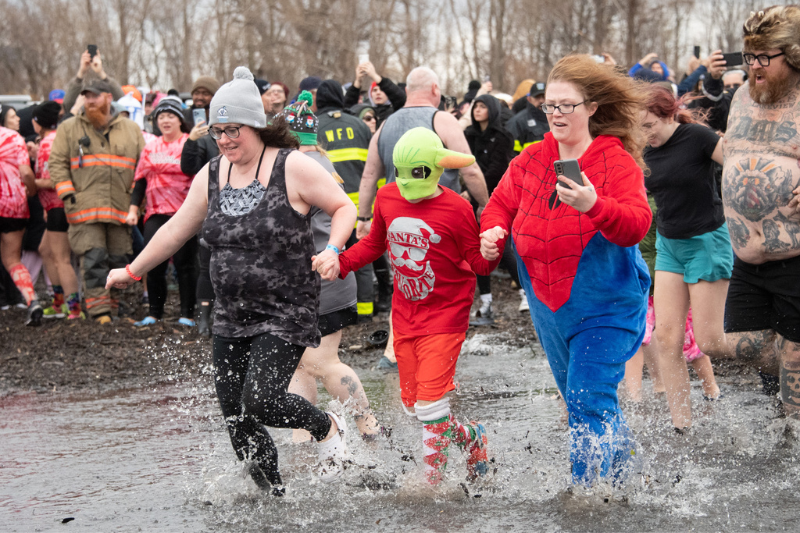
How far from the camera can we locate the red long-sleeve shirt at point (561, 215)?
368 cm

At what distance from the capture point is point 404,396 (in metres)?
4.69

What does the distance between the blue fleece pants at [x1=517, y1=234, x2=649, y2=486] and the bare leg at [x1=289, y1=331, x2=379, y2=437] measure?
1.65 m

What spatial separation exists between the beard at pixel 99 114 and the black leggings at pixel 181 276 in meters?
1.25

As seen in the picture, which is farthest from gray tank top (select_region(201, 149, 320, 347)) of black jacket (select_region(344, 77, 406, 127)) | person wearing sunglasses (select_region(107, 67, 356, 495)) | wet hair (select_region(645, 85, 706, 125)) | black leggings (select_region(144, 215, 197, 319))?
black leggings (select_region(144, 215, 197, 319))

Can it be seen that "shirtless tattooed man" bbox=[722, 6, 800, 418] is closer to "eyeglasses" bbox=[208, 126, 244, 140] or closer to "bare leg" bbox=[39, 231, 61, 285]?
"eyeglasses" bbox=[208, 126, 244, 140]

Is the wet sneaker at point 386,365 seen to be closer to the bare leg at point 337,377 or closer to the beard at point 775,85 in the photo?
the bare leg at point 337,377

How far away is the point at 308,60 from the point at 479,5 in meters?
6.67

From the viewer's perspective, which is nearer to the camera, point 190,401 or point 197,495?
point 197,495

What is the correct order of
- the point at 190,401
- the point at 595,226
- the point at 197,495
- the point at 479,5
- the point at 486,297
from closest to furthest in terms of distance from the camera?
the point at 595,226
the point at 197,495
the point at 190,401
the point at 486,297
the point at 479,5

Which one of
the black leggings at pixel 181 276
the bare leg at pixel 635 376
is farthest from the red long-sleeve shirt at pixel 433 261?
the black leggings at pixel 181 276

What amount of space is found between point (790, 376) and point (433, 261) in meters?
2.06

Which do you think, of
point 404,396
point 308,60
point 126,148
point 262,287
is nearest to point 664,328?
point 404,396

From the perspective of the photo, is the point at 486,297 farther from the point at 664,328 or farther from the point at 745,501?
the point at 745,501

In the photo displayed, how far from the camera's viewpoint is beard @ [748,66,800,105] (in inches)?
178
